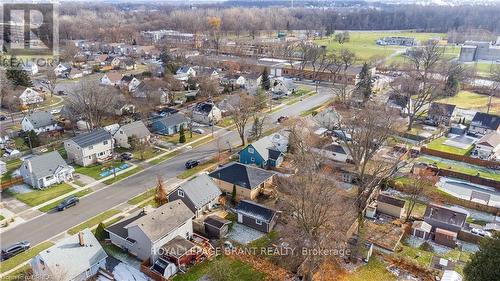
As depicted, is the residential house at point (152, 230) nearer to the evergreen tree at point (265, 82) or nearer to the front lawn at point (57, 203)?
the front lawn at point (57, 203)

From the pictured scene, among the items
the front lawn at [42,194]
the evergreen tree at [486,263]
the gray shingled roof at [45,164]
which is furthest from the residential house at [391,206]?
the gray shingled roof at [45,164]

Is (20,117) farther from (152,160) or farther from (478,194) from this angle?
(478,194)

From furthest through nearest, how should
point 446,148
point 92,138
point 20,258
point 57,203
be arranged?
1. point 446,148
2. point 92,138
3. point 57,203
4. point 20,258

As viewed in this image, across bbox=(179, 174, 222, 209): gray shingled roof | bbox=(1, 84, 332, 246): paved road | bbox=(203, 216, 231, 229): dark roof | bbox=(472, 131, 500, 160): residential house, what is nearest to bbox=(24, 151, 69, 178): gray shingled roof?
bbox=(1, 84, 332, 246): paved road

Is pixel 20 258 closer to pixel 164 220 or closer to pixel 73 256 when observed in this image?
pixel 73 256

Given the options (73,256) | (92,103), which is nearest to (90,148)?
(92,103)

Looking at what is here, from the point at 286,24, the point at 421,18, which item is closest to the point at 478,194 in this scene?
the point at 286,24

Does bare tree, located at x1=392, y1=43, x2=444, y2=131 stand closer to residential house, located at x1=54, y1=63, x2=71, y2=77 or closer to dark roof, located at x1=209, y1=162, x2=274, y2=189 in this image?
dark roof, located at x1=209, y1=162, x2=274, y2=189
